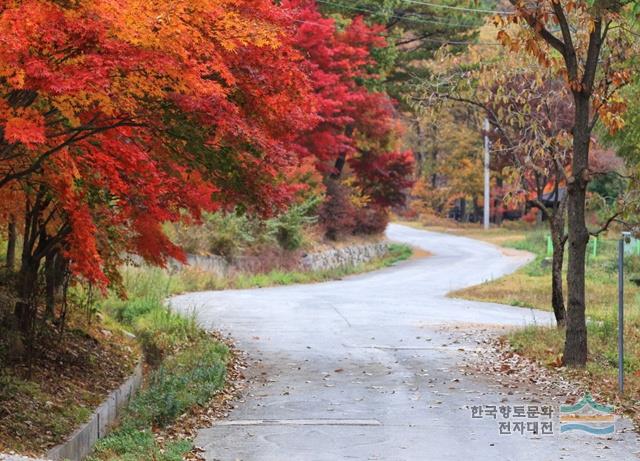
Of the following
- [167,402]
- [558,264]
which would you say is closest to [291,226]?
[558,264]

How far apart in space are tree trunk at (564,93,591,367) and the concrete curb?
19.3 ft

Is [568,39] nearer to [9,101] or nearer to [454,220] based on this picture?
[9,101]

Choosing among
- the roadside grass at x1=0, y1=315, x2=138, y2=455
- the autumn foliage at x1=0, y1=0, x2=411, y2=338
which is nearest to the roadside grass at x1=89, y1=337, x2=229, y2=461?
the roadside grass at x1=0, y1=315, x2=138, y2=455

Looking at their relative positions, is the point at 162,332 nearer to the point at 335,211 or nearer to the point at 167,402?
the point at 167,402

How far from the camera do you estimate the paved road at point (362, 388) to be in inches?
339

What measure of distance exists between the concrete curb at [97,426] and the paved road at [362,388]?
1.10m

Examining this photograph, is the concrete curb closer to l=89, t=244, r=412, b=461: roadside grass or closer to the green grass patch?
l=89, t=244, r=412, b=461: roadside grass

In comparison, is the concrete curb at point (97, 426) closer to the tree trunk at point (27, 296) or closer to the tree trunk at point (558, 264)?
the tree trunk at point (27, 296)

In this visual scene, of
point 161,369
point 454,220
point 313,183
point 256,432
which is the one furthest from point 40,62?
point 454,220

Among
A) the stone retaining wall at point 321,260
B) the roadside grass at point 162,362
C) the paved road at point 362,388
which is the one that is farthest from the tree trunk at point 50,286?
the stone retaining wall at point 321,260

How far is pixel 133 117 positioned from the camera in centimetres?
891

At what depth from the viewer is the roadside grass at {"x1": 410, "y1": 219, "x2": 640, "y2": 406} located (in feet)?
38.8

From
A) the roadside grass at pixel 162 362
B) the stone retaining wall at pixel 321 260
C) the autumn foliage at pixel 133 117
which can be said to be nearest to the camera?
the autumn foliage at pixel 133 117

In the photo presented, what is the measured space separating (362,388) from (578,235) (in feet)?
11.6
